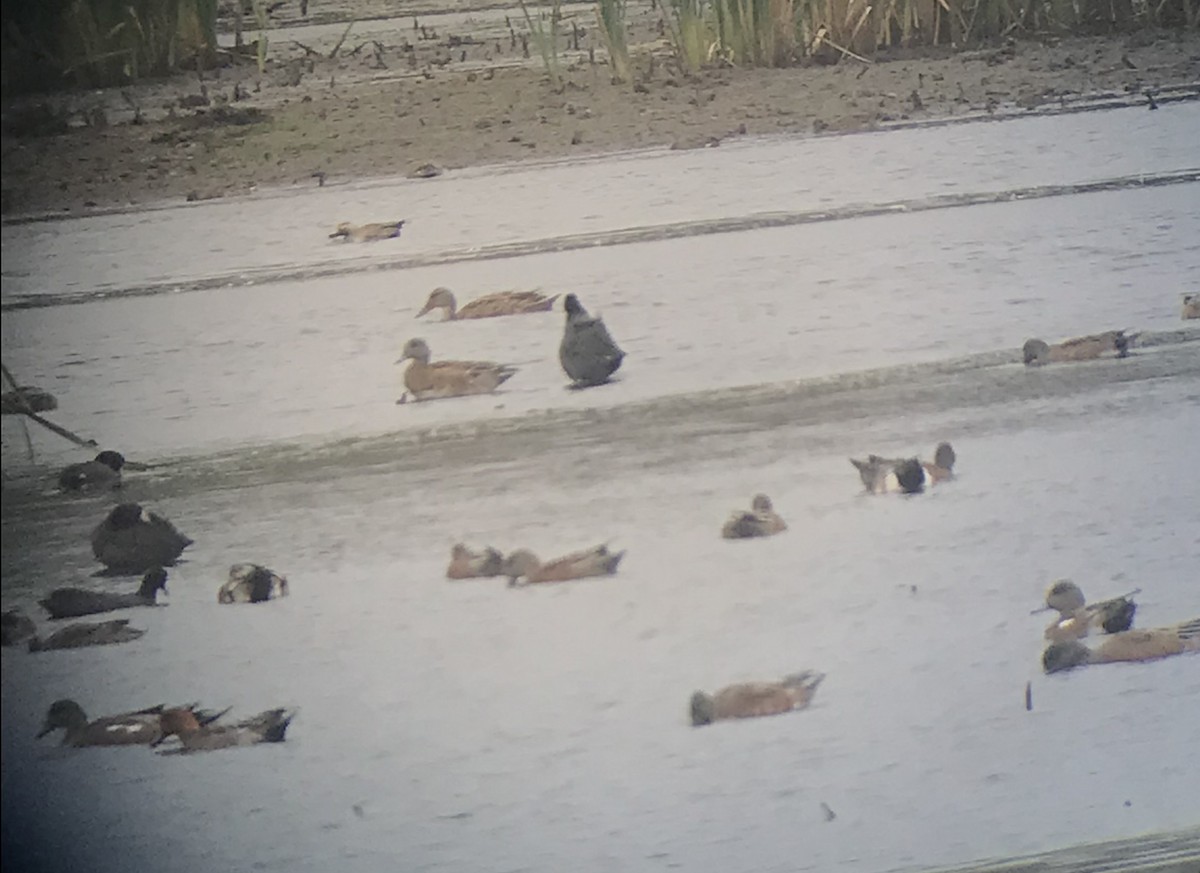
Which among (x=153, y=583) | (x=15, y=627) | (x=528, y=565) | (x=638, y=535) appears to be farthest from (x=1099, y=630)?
(x=15, y=627)

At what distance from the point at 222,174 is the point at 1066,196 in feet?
2.72

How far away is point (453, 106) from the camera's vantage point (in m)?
0.97

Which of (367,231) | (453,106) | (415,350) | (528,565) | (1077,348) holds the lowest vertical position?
(528,565)

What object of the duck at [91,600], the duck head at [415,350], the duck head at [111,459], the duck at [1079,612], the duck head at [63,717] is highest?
the duck head at [415,350]

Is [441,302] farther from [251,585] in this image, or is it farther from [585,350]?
→ [251,585]

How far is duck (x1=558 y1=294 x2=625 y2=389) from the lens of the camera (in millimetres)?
972

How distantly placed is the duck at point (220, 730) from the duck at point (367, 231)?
0.47 m

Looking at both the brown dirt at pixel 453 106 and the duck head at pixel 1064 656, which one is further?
the duck head at pixel 1064 656

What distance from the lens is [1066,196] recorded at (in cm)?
103

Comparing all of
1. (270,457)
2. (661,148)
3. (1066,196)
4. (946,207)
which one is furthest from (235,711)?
(1066,196)

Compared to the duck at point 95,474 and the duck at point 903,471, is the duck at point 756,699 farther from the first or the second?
the duck at point 95,474

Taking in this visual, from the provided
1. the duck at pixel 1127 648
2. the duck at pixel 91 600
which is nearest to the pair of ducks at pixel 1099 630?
the duck at pixel 1127 648

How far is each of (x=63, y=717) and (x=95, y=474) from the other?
0.80 ft

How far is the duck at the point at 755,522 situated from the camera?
1.01 meters
